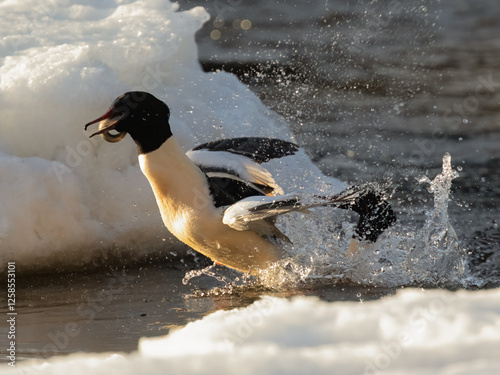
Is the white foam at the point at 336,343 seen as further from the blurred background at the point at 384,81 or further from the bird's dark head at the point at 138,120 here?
the blurred background at the point at 384,81

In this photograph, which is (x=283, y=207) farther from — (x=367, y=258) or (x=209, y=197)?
(x=367, y=258)

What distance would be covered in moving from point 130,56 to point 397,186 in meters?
2.32

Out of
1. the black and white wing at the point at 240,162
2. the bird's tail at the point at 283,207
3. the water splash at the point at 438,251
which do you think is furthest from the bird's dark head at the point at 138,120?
the water splash at the point at 438,251

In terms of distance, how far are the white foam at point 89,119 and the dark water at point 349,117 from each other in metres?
0.33

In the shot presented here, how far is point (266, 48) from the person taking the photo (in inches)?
407

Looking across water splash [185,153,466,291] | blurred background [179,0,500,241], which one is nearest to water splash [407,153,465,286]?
water splash [185,153,466,291]

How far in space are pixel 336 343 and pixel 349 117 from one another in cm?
576

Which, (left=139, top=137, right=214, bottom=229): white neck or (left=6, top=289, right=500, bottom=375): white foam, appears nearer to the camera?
(left=6, top=289, right=500, bottom=375): white foam

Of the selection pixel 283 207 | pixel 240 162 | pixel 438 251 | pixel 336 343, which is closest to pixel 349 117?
pixel 240 162

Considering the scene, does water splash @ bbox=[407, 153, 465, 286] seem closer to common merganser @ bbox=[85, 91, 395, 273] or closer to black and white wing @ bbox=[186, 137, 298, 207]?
common merganser @ bbox=[85, 91, 395, 273]

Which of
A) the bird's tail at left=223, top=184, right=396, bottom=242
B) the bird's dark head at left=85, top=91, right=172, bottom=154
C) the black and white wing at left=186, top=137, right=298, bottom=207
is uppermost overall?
the bird's dark head at left=85, top=91, right=172, bottom=154

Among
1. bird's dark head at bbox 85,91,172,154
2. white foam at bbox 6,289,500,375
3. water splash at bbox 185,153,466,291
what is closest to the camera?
white foam at bbox 6,289,500,375

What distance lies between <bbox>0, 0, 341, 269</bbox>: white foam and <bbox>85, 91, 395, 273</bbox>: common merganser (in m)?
0.76

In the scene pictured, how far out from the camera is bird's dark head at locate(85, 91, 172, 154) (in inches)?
167
